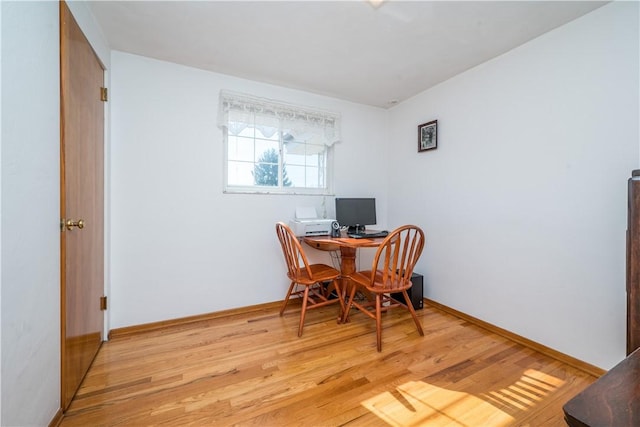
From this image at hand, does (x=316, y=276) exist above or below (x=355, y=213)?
below

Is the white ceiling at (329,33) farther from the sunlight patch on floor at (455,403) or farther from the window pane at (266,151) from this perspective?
the sunlight patch on floor at (455,403)

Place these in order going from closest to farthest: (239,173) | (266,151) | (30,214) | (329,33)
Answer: (30,214)
(329,33)
(239,173)
(266,151)

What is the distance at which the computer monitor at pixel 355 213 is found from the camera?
108 inches

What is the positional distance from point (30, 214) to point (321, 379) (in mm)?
1598

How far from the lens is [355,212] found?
9.21ft

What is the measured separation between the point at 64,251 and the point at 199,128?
142 centimetres

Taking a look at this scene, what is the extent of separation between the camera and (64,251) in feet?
4.19

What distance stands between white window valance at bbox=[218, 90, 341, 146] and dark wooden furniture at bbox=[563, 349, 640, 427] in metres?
2.61

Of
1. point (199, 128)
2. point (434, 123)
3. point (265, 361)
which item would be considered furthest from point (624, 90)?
point (199, 128)

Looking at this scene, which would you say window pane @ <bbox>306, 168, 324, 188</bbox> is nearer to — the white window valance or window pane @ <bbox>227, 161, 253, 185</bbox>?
the white window valance

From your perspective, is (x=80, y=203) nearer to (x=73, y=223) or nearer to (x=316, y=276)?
(x=73, y=223)

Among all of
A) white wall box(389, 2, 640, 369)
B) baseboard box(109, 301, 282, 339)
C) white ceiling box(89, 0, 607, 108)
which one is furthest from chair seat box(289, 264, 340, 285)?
white ceiling box(89, 0, 607, 108)

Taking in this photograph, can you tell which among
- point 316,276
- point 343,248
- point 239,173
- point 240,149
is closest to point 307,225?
point 343,248

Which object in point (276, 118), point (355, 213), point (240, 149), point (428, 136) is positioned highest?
point (276, 118)
